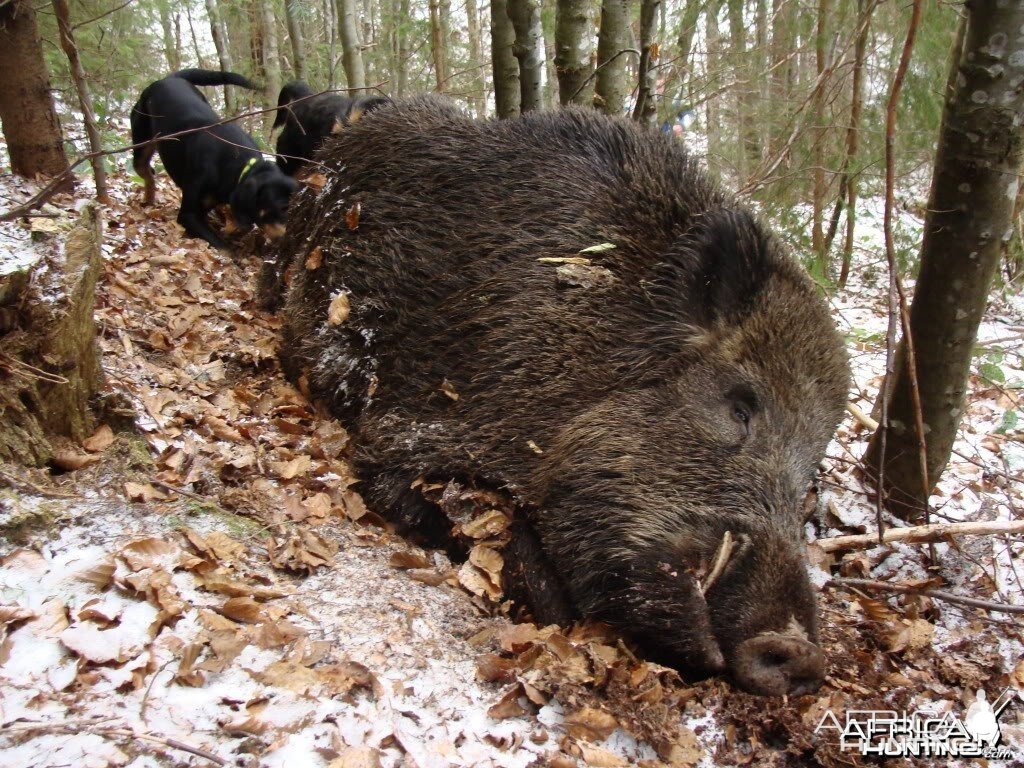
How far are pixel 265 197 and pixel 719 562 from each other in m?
5.21

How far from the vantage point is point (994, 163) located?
10.5 feet

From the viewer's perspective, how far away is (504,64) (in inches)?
257

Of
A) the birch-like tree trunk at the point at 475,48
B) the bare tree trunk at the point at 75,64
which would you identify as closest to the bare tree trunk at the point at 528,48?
the bare tree trunk at the point at 75,64

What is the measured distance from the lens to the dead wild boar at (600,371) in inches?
119

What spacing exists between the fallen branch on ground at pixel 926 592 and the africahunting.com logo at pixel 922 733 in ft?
1.17

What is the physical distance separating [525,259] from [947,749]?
2.72 meters

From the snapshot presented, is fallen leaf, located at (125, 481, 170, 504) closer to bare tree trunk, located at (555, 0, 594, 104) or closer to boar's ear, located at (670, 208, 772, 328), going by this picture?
boar's ear, located at (670, 208, 772, 328)

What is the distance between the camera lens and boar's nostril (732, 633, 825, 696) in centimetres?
268

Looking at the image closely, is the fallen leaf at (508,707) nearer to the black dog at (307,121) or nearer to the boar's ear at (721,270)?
the boar's ear at (721,270)

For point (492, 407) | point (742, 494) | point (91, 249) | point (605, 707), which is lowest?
point (605, 707)

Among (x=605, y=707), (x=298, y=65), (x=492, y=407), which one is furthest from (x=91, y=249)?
(x=298, y=65)

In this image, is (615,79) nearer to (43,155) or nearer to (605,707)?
(43,155)

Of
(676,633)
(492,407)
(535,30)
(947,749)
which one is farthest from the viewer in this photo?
(535,30)

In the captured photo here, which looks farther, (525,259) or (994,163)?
(525,259)
